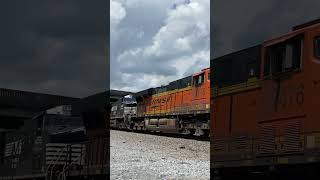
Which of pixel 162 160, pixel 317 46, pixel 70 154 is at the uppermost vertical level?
pixel 317 46

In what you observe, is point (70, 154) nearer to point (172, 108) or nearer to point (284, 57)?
point (284, 57)

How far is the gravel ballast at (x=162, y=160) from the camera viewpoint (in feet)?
41.4

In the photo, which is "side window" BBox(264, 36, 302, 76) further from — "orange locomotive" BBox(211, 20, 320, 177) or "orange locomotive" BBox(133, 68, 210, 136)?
"orange locomotive" BBox(133, 68, 210, 136)

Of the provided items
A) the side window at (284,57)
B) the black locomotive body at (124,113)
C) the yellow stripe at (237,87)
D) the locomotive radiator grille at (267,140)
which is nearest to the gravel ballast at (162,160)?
the yellow stripe at (237,87)

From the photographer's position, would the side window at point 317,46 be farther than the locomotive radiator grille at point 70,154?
No

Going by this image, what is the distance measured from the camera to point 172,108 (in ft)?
87.1

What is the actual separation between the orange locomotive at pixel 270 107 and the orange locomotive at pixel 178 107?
455 inches

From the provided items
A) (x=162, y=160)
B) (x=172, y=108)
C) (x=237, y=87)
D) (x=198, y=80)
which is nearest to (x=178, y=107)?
(x=172, y=108)

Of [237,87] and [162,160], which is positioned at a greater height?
[237,87]

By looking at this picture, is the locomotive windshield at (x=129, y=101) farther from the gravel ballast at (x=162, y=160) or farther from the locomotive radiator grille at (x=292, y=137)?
the locomotive radiator grille at (x=292, y=137)

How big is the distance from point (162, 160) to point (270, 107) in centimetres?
733

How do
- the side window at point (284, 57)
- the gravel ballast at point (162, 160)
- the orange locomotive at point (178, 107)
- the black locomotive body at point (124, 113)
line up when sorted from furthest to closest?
1. the black locomotive body at point (124, 113)
2. the orange locomotive at point (178, 107)
3. the gravel ballast at point (162, 160)
4. the side window at point (284, 57)

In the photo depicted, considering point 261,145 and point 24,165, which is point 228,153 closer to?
point 261,145

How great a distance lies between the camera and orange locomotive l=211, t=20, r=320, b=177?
799cm
